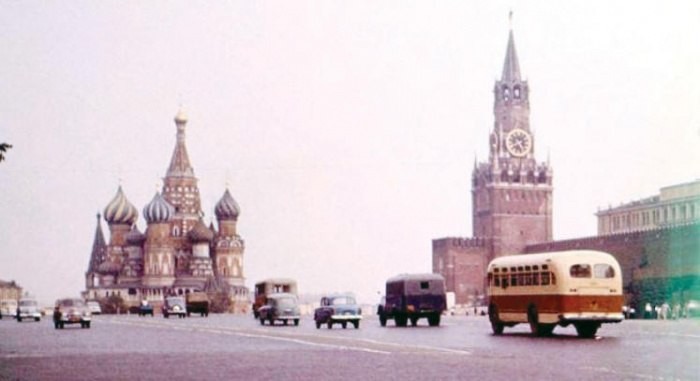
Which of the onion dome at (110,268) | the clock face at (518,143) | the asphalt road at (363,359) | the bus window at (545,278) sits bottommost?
the asphalt road at (363,359)

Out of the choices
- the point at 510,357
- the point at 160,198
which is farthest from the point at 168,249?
the point at 510,357

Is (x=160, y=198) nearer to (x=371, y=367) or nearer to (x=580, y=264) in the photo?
(x=580, y=264)

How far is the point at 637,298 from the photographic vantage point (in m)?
80.1

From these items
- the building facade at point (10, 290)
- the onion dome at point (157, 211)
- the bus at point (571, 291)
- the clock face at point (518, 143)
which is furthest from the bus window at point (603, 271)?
the building facade at point (10, 290)

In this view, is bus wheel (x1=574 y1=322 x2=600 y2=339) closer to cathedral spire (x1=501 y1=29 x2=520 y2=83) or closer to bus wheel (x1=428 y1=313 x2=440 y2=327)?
bus wheel (x1=428 y1=313 x2=440 y2=327)

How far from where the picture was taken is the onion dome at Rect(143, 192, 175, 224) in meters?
Answer: 139

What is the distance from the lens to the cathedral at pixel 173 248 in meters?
137

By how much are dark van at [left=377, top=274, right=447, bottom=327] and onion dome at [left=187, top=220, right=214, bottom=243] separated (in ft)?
314

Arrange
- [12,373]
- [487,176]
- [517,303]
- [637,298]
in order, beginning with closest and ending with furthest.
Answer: [12,373], [517,303], [637,298], [487,176]

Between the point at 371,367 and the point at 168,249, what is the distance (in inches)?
4797

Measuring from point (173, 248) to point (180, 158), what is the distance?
10.6 m

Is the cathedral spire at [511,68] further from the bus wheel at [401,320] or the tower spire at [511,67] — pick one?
the bus wheel at [401,320]

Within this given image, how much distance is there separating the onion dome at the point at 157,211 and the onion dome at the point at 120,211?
6556 millimetres

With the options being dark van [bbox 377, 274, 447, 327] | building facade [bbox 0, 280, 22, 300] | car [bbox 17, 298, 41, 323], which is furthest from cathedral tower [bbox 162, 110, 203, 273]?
dark van [bbox 377, 274, 447, 327]
